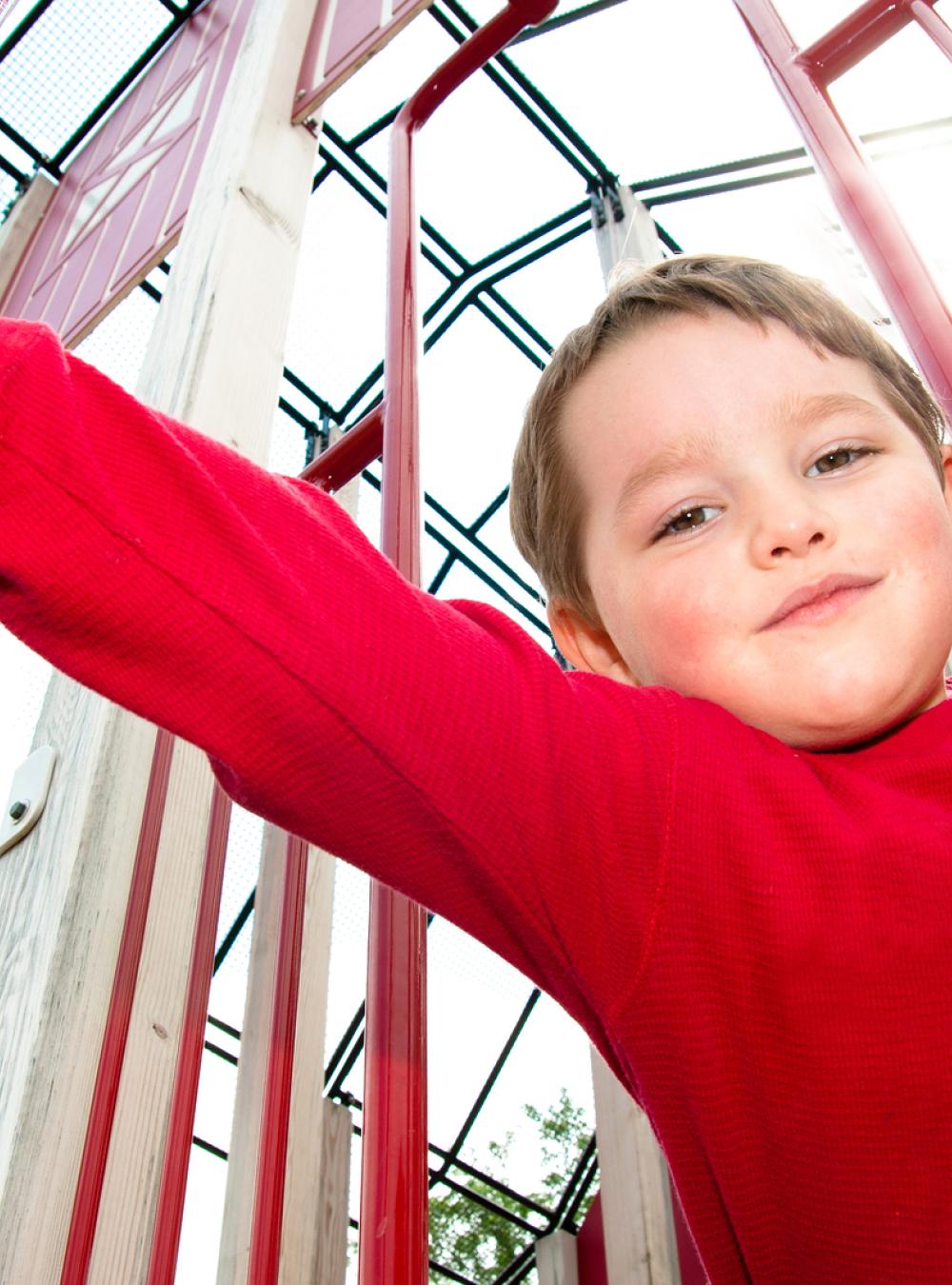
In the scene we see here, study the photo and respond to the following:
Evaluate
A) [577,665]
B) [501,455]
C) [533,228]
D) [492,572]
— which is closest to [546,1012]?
[492,572]

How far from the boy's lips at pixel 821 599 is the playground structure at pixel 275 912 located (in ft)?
0.60

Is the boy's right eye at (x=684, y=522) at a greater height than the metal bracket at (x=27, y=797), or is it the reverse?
the metal bracket at (x=27, y=797)

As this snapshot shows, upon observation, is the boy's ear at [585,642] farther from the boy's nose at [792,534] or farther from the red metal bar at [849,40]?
the red metal bar at [849,40]

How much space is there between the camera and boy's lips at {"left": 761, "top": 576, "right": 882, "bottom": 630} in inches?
24.7

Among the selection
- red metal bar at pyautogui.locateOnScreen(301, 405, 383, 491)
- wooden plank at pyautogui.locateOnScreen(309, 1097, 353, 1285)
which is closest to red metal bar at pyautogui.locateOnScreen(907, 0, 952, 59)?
red metal bar at pyautogui.locateOnScreen(301, 405, 383, 491)

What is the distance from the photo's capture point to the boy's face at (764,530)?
2.06ft

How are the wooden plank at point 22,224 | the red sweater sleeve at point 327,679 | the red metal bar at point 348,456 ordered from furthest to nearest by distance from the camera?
the wooden plank at point 22,224 → the red metal bar at point 348,456 → the red sweater sleeve at point 327,679

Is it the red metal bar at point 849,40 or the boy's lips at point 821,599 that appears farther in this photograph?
the red metal bar at point 849,40

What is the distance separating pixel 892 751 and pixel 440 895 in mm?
285

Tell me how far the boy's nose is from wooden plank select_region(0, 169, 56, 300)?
2882 mm

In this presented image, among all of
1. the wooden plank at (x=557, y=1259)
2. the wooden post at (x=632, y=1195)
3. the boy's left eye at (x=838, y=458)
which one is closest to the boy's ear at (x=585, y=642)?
the boy's left eye at (x=838, y=458)

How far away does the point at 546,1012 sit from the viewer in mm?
4656

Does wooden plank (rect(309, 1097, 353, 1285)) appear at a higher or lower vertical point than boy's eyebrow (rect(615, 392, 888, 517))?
higher

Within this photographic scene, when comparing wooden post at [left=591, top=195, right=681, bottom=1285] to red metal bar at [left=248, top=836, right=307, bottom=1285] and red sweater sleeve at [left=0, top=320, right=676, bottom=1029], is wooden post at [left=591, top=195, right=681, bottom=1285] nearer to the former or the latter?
red metal bar at [left=248, top=836, right=307, bottom=1285]
